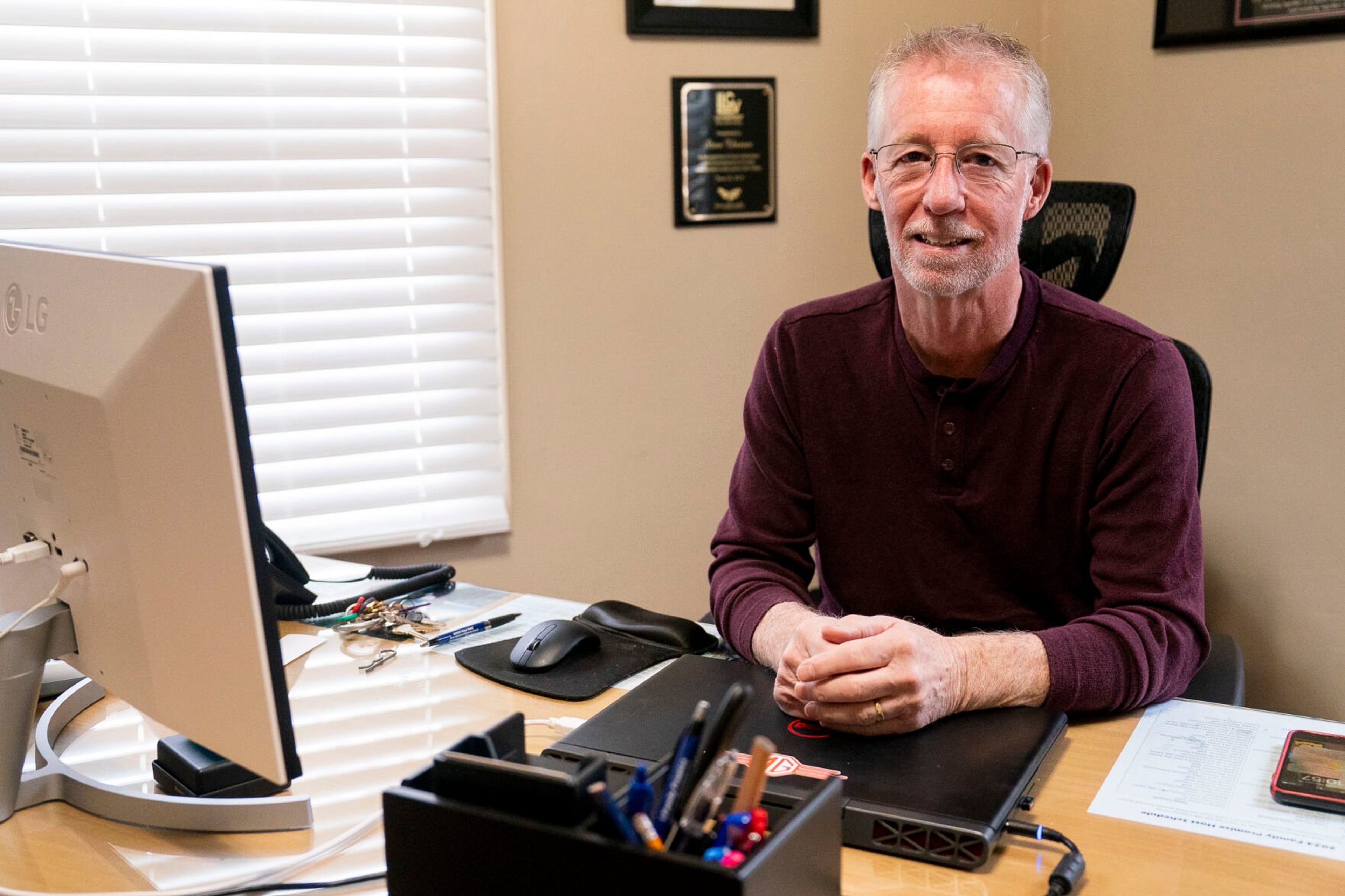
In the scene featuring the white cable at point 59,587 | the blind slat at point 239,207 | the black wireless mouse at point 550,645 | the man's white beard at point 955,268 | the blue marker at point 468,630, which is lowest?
the blue marker at point 468,630

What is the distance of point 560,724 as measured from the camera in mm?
1206

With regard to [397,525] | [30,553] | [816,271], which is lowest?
[397,525]

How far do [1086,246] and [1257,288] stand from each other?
32.0 inches

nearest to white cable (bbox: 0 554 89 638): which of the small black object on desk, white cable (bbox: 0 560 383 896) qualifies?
white cable (bbox: 0 560 383 896)

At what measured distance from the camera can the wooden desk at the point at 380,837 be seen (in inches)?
35.9

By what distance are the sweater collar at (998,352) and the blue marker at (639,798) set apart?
91 cm

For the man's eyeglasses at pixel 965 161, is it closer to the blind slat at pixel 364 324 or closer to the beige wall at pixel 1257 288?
the beige wall at pixel 1257 288

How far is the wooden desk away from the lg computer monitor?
0.41ft

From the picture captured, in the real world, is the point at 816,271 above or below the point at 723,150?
below

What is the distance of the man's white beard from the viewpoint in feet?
4.90

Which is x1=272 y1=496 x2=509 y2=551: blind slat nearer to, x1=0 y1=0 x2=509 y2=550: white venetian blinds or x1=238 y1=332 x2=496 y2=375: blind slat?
x1=0 y1=0 x2=509 y2=550: white venetian blinds

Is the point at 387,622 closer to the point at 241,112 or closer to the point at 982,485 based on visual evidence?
the point at 982,485

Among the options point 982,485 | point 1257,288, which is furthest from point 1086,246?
point 1257,288

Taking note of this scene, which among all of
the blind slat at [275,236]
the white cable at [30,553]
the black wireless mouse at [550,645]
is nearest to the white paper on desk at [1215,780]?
the black wireless mouse at [550,645]
